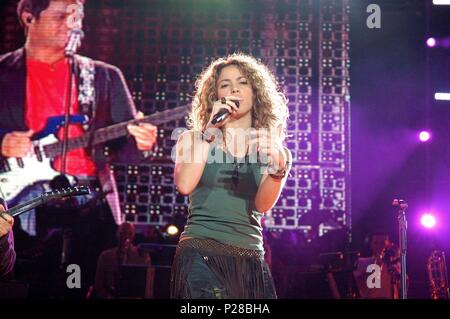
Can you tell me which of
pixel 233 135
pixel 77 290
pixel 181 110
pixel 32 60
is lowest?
pixel 77 290

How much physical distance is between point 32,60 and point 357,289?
15.9 ft

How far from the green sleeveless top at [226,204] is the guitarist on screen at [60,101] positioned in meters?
5.31

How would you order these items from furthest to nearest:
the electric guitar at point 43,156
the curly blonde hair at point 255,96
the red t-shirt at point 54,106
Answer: the red t-shirt at point 54,106 → the electric guitar at point 43,156 → the curly blonde hair at point 255,96

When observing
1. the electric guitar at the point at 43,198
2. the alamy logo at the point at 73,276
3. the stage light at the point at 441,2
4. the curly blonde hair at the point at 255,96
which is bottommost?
the alamy logo at the point at 73,276

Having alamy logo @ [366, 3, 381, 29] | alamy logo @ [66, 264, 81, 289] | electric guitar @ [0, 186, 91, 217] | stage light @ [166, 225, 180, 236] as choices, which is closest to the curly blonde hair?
electric guitar @ [0, 186, 91, 217]

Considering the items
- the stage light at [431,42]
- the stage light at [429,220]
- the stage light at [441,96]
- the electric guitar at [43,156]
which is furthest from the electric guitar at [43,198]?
the stage light at [431,42]

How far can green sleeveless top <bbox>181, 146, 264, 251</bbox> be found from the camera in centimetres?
259

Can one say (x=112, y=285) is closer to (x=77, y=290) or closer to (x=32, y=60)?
(x=77, y=290)

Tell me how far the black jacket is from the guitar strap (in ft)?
0.12

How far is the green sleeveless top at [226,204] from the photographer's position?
102 inches

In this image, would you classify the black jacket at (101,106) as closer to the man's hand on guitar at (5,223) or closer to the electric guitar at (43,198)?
the electric guitar at (43,198)

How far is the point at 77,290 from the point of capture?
7531mm

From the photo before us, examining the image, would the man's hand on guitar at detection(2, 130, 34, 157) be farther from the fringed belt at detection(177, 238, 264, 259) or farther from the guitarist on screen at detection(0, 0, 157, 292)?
the fringed belt at detection(177, 238, 264, 259)
